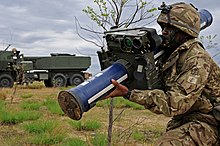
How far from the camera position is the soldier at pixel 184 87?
2.97 m

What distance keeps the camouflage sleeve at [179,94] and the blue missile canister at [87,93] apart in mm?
203

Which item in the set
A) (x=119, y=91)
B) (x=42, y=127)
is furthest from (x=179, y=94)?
(x=42, y=127)

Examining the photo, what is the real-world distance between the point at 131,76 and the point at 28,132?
16.4ft

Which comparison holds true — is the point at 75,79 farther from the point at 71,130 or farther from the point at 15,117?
the point at 71,130

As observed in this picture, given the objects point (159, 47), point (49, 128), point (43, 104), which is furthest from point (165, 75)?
point (43, 104)

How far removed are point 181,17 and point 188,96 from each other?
576mm

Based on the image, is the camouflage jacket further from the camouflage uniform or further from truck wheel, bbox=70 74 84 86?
truck wheel, bbox=70 74 84 86

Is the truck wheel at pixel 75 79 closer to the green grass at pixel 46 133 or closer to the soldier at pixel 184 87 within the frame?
the green grass at pixel 46 133

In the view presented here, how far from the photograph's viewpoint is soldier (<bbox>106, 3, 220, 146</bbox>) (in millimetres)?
2971

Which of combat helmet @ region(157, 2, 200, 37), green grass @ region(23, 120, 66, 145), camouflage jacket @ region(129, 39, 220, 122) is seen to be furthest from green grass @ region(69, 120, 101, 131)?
combat helmet @ region(157, 2, 200, 37)

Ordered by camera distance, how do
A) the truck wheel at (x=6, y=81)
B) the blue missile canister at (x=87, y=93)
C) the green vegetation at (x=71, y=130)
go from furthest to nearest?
the truck wheel at (x=6, y=81) → the green vegetation at (x=71, y=130) → the blue missile canister at (x=87, y=93)

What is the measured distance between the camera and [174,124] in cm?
357

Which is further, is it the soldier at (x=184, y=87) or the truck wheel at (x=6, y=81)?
the truck wheel at (x=6, y=81)

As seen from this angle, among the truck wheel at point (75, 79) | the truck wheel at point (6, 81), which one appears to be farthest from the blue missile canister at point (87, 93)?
the truck wheel at point (75, 79)
